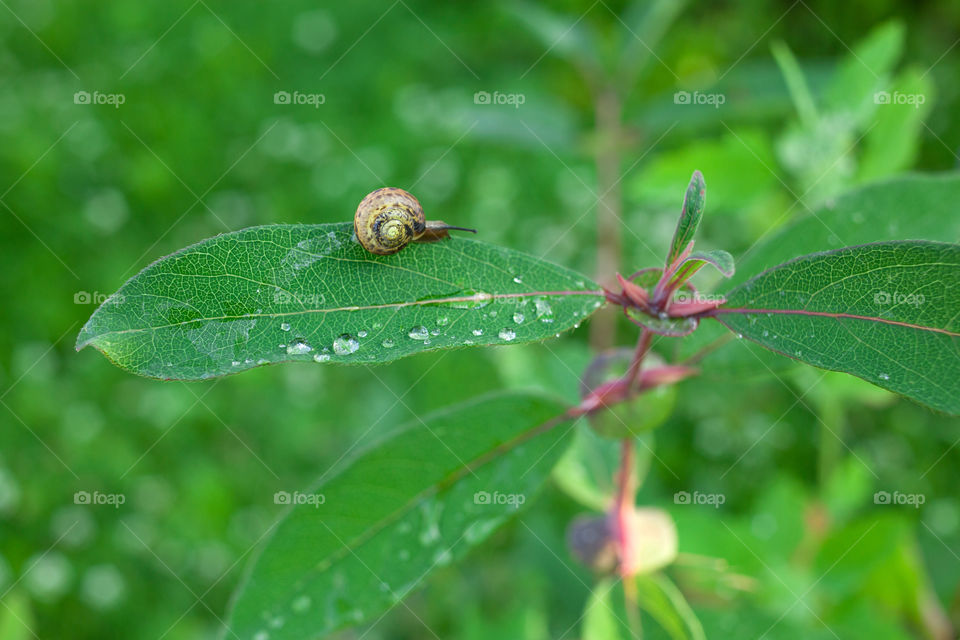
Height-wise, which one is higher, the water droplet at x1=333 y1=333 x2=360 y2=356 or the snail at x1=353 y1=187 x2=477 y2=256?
the snail at x1=353 y1=187 x2=477 y2=256

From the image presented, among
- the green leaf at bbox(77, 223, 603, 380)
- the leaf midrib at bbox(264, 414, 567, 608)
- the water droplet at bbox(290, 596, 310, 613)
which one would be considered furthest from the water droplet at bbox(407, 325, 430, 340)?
the water droplet at bbox(290, 596, 310, 613)

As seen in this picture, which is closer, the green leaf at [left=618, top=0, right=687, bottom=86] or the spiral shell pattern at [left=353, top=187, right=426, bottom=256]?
the spiral shell pattern at [left=353, top=187, right=426, bottom=256]

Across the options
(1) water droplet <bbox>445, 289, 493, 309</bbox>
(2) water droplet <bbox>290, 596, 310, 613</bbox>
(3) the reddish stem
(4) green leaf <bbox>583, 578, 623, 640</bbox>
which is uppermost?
(1) water droplet <bbox>445, 289, 493, 309</bbox>

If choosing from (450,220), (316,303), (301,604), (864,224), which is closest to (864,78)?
(864,224)

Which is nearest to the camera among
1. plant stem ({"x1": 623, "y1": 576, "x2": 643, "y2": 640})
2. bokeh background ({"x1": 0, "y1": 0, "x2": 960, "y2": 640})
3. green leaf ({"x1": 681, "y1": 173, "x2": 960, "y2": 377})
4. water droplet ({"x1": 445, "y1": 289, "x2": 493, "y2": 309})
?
water droplet ({"x1": 445, "y1": 289, "x2": 493, "y2": 309})

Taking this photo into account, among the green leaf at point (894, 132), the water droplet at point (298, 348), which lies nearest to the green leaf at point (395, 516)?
the water droplet at point (298, 348)

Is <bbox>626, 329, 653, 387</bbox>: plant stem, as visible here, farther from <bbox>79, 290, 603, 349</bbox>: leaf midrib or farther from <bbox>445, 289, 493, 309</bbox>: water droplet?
<bbox>445, 289, 493, 309</bbox>: water droplet

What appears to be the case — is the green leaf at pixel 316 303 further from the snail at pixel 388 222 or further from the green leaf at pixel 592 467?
the green leaf at pixel 592 467
